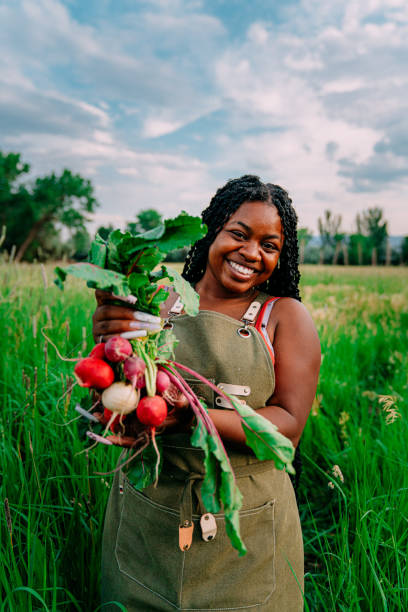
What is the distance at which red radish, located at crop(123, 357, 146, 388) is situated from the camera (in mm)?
987

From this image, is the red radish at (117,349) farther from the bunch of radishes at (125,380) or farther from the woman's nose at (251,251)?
the woman's nose at (251,251)

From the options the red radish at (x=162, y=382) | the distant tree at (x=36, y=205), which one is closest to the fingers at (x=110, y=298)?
the red radish at (x=162, y=382)

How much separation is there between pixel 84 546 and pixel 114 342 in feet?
3.82

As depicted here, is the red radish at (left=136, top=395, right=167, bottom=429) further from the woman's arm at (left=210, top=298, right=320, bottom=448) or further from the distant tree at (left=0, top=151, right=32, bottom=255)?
the distant tree at (left=0, top=151, right=32, bottom=255)

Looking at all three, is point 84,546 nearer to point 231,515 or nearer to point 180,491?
point 180,491

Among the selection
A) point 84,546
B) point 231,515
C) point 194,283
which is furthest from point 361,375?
point 231,515

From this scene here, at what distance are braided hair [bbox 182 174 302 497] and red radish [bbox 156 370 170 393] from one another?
2.46ft

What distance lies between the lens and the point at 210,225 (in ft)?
5.64

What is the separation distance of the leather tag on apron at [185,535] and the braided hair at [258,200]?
0.79 m

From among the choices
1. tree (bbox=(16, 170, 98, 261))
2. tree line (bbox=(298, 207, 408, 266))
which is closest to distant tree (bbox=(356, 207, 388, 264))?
tree line (bbox=(298, 207, 408, 266))

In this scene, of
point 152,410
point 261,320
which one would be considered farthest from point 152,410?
point 261,320

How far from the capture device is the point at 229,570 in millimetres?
1297

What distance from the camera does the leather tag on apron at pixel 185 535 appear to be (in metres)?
1.24

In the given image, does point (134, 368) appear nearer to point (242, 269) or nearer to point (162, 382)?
point (162, 382)
